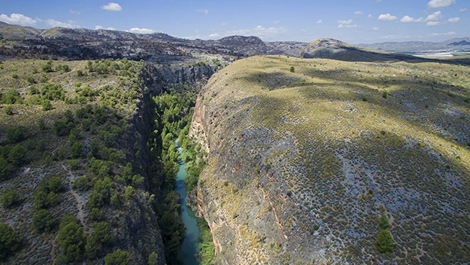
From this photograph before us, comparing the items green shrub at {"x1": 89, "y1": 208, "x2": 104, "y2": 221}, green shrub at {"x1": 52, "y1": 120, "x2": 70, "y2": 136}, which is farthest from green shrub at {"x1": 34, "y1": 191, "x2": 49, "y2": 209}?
green shrub at {"x1": 52, "y1": 120, "x2": 70, "y2": 136}

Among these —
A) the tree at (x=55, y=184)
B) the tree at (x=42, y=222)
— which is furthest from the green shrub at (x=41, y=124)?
the tree at (x=42, y=222)

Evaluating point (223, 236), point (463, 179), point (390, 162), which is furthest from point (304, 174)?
point (463, 179)

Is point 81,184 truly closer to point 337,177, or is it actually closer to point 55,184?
point 55,184

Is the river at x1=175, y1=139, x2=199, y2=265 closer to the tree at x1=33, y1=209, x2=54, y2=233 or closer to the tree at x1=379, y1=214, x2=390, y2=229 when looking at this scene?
the tree at x1=33, y1=209, x2=54, y2=233

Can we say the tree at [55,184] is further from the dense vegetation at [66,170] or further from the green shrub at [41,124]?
the green shrub at [41,124]

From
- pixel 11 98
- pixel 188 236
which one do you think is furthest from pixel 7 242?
pixel 11 98

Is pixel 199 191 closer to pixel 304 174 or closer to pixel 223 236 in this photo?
pixel 223 236
